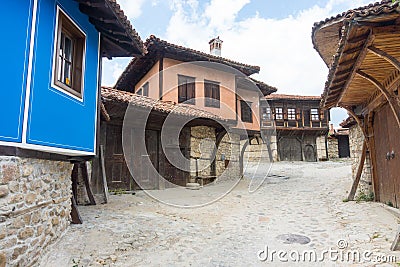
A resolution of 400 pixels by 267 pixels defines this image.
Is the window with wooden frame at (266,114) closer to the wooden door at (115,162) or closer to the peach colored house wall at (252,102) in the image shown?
the peach colored house wall at (252,102)

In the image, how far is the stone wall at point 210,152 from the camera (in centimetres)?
1105

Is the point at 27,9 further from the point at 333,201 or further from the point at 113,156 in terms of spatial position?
the point at 333,201

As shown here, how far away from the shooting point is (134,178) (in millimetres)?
9117

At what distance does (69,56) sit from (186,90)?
7.34m

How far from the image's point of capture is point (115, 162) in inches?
342

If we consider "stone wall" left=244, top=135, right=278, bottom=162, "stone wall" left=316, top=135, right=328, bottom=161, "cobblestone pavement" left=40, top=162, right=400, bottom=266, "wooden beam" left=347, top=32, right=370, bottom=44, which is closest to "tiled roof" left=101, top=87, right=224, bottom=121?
"cobblestone pavement" left=40, top=162, right=400, bottom=266

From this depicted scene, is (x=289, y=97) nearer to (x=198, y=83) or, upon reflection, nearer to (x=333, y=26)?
(x=198, y=83)

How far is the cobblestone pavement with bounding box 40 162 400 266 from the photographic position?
3760 mm

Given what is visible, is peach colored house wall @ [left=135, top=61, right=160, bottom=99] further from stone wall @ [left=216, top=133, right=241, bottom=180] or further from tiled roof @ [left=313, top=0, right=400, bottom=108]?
tiled roof @ [left=313, top=0, right=400, bottom=108]

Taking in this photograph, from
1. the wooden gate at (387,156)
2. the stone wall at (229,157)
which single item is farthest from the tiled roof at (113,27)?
the stone wall at (229,157)

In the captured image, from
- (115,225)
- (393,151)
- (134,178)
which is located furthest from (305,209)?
(134,178)

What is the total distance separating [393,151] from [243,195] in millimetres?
5023

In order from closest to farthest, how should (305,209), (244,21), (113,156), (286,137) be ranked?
(305,209) → (113,156) → (244,21) → (286,137)

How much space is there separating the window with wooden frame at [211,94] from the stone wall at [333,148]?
55.3 ft
